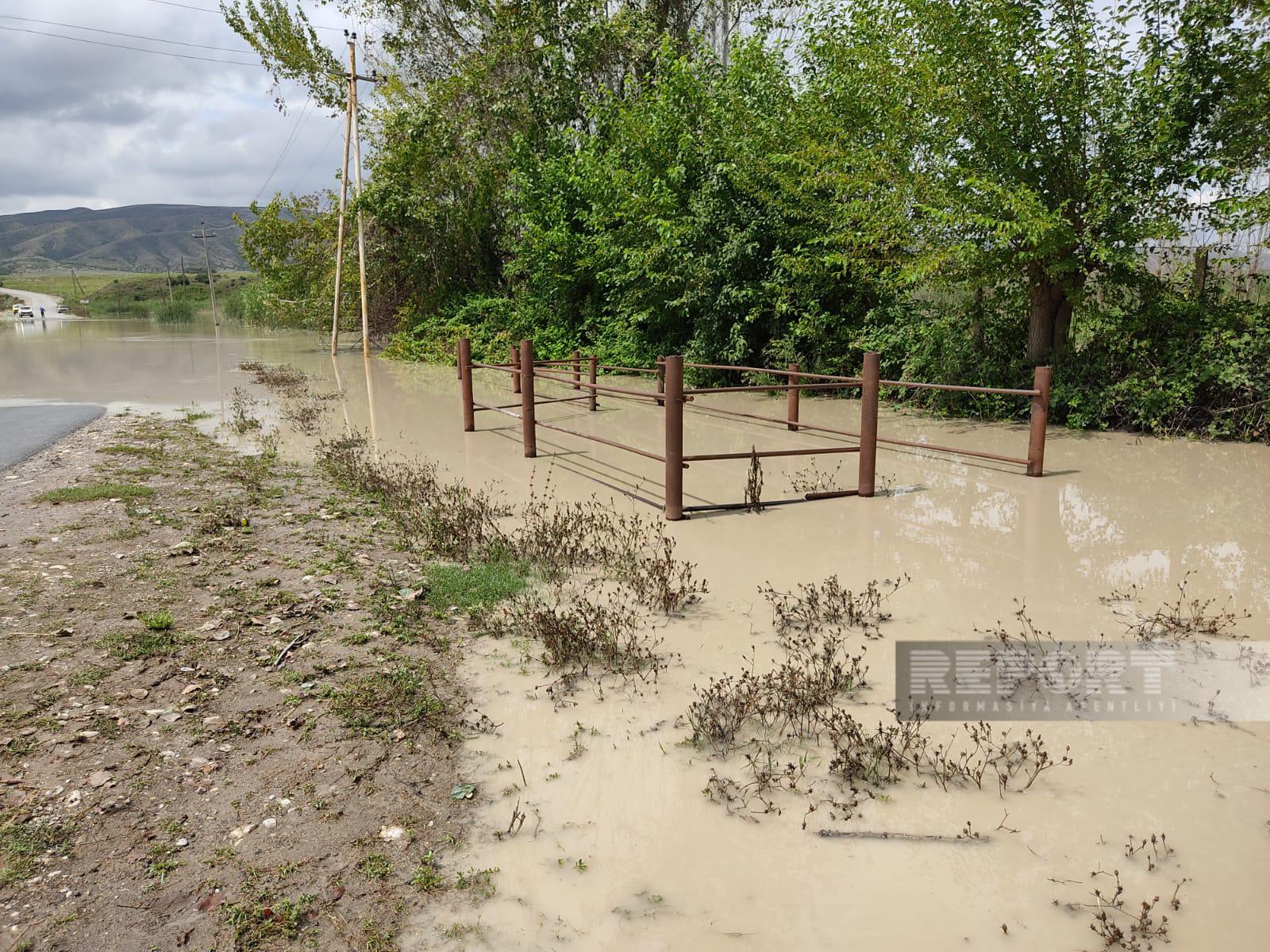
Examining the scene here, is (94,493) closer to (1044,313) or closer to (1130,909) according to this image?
(1130,909)

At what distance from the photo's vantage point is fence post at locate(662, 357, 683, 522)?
7152 mm

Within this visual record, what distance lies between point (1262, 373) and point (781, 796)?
34.7 feet

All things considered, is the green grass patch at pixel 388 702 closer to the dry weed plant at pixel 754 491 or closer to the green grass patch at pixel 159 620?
the green grass patch at pixel 159 620

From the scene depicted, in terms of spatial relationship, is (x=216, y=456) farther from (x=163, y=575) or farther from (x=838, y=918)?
(x=838, y=918)

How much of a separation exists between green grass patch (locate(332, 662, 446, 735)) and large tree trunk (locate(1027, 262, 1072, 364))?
37.8ft

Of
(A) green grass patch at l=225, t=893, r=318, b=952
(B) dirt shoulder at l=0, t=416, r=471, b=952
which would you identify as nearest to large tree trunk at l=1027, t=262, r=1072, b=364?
(B) dirt shoulder at l=0, t=416, r=471, b=952

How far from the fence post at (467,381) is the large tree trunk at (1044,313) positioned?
8413 mm

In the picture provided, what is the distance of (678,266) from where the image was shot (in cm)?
1683

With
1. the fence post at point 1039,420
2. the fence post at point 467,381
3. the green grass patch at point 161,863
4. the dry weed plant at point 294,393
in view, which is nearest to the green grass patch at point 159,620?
the green grass patch at point 161,863

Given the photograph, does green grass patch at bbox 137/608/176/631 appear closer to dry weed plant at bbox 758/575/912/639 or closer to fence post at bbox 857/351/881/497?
dry weed plant at bbox 758/575/912/639

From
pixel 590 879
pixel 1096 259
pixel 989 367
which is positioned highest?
pixel 1096 259

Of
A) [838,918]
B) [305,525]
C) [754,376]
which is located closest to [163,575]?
[305,525]

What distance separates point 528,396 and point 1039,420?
5694 millimetres

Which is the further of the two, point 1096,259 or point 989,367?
point 989,367
